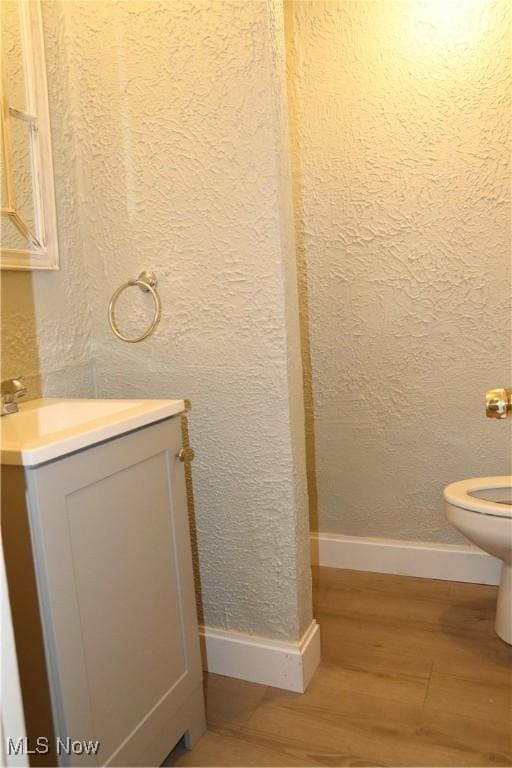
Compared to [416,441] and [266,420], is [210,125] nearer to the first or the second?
[266,420]

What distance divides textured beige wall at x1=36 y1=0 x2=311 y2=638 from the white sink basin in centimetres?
29

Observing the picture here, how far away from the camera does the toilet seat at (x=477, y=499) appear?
1639mm

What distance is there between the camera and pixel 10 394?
1314 millimetres

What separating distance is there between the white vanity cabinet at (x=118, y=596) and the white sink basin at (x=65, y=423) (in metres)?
0.03

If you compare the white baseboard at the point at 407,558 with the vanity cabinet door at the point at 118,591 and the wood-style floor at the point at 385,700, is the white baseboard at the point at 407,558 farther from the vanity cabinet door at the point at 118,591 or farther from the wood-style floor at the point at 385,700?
the vanity cabinet door at the point at 118,591

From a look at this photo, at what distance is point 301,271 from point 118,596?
1472mm

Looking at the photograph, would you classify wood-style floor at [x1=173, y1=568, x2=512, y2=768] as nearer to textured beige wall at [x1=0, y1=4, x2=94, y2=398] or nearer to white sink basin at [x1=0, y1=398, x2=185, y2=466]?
white sink basin at [x1=0, y1=398, x2=185, y2=466]

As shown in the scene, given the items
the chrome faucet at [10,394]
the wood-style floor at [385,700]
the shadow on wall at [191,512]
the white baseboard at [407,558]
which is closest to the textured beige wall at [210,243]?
the shadow on wall at [191,512]

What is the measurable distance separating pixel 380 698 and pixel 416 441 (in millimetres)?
922

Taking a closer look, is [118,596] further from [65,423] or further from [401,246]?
[401,246]

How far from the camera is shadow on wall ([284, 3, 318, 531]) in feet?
7.05

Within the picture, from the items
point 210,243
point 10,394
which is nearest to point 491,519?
point 210,243

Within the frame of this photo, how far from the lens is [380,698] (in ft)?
5.02

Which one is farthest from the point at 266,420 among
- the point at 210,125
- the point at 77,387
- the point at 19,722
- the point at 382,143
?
the point at 382,143
